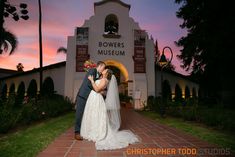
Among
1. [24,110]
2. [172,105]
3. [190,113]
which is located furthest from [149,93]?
[24,110]

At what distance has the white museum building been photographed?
17000 mm

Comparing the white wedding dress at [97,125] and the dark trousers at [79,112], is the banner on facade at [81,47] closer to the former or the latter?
the dark trousers at [79,112]

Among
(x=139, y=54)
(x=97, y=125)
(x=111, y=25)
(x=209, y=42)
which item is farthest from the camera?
(x=111, y=25)

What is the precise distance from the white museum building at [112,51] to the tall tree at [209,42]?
141 inches

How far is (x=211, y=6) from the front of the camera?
15328 mm

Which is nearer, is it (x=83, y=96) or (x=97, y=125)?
(x=97, y=125)

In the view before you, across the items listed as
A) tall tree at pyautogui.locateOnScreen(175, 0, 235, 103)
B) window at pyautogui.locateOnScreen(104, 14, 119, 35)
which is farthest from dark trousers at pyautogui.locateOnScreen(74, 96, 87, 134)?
window at pyautogui.locateOnScreen(104, 14, 119, 35)

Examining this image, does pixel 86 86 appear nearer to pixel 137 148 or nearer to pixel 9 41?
pixel 137 148

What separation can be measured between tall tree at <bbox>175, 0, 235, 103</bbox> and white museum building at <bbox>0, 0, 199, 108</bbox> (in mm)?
3573

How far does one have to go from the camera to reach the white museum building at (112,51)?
1700 cm

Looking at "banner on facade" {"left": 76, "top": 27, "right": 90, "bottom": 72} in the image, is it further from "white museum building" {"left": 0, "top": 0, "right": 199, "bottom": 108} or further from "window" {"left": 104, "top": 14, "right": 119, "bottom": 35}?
"window" {"left": 104, "top": 14, "right": 119, "bottom": 35}

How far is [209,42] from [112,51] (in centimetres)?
808

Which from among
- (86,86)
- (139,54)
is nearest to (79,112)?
(86,86)

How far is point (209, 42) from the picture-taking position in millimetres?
14945
